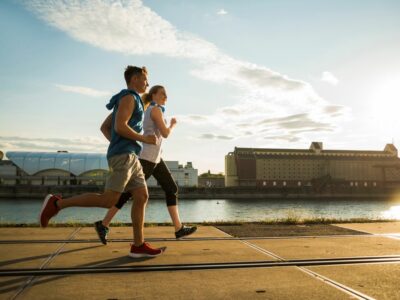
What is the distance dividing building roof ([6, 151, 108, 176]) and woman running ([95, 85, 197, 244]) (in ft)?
247

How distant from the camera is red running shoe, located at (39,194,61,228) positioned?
8.80 ft

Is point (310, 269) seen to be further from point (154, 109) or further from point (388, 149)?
point (388, 149)

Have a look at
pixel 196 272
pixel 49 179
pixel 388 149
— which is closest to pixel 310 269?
pixel 196 272

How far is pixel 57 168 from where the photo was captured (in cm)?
7719

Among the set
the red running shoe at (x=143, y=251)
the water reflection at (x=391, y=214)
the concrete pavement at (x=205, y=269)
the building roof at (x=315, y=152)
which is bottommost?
the water reflection at (x=391, y=214)

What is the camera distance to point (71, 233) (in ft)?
13.0

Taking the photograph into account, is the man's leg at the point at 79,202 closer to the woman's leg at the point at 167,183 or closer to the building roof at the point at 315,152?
the woman's leg at the point at 167,183

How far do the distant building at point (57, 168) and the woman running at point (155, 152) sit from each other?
246ft

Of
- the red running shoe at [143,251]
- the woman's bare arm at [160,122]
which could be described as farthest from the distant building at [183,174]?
the red running shoe at [143,251]

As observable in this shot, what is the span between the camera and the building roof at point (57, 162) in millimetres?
77188

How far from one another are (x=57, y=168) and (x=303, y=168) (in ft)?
230

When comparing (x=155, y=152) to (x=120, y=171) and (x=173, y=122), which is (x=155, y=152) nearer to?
(x=173, y=122)

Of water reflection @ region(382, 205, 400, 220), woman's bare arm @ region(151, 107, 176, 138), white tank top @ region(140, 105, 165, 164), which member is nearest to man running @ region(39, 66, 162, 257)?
woman's bare arm @ region(151, 107, 176, 138)

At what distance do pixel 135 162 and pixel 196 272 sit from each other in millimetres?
1032
